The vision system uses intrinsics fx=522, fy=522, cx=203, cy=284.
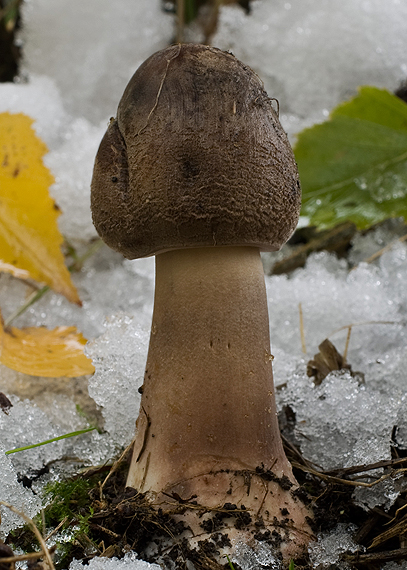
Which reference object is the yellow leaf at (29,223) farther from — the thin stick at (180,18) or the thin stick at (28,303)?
the thin stick at (180,18)

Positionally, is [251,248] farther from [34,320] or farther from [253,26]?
[253,26]

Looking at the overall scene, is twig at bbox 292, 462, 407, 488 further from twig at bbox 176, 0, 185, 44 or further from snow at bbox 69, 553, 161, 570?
twig at bbox 176, 0, 185, 44

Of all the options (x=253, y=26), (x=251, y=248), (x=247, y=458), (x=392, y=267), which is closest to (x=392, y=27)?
(x=253, y=26)

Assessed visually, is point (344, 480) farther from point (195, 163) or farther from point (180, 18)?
point (180, 18)

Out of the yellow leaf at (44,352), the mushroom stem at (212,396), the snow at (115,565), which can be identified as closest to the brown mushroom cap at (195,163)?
the mushroom stem at (212,396)

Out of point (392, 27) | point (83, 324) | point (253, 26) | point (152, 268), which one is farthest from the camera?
point (253, 26)

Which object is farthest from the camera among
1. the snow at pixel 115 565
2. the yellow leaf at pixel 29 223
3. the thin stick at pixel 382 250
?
the thin stick at pixel 382 250

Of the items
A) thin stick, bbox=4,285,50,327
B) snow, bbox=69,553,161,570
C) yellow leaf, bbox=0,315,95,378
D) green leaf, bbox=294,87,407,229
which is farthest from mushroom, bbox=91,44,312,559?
thin stick, bbox=4,285,50,327
